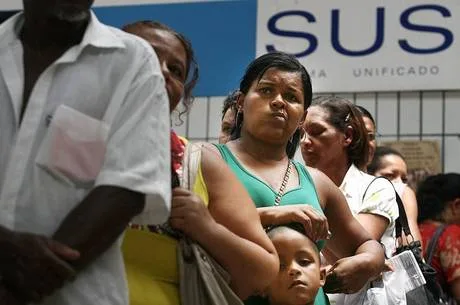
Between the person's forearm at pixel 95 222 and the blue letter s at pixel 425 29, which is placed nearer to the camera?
the person's forearm at pixel 95 222

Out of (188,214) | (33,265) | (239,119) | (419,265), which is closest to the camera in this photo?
(33,265)

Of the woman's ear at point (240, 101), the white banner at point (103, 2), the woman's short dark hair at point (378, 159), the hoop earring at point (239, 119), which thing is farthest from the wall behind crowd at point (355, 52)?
the woman's ear at point (240, 101)

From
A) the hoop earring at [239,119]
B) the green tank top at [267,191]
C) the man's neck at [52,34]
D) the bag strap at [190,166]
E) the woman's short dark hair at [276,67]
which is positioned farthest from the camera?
the hoop earring at [239,119]

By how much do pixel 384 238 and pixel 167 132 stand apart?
2.00 m

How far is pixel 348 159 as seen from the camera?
389 cm

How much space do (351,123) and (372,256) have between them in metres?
0.88

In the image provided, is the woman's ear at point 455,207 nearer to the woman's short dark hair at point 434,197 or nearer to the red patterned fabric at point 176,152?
the woman's short dark hair at point 434,197

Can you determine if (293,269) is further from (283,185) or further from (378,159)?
(378,159)

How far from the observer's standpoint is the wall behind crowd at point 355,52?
19.9 feet

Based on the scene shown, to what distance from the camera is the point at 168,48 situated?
7.40 feet

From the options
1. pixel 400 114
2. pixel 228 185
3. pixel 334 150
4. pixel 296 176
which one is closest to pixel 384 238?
pixel 334 150

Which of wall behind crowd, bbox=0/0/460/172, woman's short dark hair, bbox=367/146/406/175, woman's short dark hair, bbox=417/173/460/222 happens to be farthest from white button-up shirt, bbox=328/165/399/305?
wall behind crowd, bbox=0/0/460/172

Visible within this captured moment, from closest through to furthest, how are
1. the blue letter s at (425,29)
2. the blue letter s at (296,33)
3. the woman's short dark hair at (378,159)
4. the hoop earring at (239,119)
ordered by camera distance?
1. the hoop earring at (239,119)
2. the woman's short dark hair at (378,159)
3. the blue letter s at (425,29)
4. the blue letter s at (296,33)

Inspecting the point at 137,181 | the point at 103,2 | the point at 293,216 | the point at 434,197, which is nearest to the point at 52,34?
the point at 137,181
